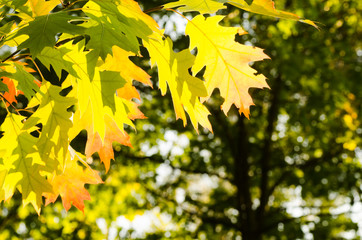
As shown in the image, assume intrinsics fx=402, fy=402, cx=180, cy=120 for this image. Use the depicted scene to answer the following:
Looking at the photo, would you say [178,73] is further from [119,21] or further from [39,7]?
[39,7]

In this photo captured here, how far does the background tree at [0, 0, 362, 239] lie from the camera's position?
5.18m

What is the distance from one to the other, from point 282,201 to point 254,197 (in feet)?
3.29

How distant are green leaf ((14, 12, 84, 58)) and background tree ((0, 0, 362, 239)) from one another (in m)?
3.92

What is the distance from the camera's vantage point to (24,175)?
1579mm

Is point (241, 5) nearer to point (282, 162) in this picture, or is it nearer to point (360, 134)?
point (282, 162)

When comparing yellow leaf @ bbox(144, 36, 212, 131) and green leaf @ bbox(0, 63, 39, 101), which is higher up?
yellow leaf @ bbox(144, 36, 212, 131)

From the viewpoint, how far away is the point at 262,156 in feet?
19.3

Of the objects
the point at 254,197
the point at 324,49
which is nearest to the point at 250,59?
the point at 324,49

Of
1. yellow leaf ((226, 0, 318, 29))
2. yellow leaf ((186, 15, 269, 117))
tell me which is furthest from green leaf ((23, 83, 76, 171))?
yellow leaf ((226, 0, 318, 29))

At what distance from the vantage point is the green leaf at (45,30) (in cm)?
111

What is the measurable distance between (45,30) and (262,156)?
5.07 metres

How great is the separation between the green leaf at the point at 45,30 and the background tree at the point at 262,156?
3.92 m

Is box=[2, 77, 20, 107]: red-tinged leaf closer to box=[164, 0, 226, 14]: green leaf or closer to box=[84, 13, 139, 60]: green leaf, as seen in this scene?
box=[84, 13, 139, 60]: green leaf

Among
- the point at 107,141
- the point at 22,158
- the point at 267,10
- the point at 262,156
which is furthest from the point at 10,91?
the point at 262,156
